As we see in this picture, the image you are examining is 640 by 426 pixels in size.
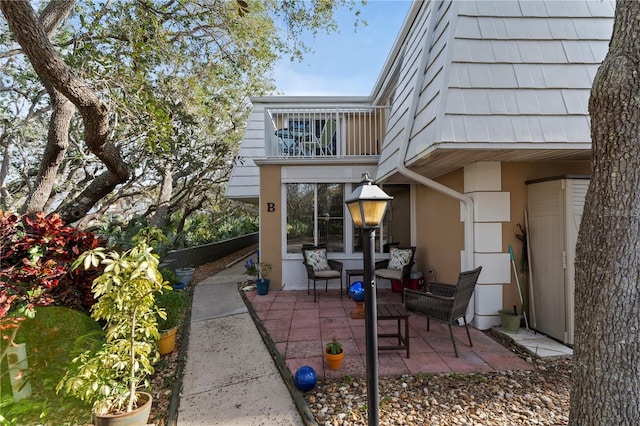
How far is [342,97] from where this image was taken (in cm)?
849

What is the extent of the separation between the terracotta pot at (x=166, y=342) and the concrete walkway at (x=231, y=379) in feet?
0.83

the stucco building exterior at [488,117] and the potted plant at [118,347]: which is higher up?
the stucco building exterior at [488,117]

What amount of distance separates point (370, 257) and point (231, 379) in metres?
2.22

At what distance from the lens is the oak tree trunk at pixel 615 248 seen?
169cm

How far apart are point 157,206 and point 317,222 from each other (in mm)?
6046

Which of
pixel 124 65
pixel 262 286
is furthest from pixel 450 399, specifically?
pixel 124 65

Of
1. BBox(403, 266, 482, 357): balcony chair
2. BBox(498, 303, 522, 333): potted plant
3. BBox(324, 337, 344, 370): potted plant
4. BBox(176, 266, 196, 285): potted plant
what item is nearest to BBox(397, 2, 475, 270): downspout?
BBox(403, 266, 482, 357): balcony chair

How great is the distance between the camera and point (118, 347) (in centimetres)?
239

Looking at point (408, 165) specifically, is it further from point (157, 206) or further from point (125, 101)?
point (157, 206)

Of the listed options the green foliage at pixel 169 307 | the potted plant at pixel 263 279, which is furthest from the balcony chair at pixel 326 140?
the green foliage at pixel 169 307

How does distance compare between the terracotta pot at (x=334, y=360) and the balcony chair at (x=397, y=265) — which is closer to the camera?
the terracotta pot at (x=334, y=360)

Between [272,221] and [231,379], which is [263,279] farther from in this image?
[231,379]

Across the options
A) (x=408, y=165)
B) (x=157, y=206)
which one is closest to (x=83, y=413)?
(x=408, y=165)

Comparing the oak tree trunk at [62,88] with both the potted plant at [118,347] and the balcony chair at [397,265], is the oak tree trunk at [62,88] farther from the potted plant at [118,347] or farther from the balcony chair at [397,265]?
the balcony chair at [397,265]
